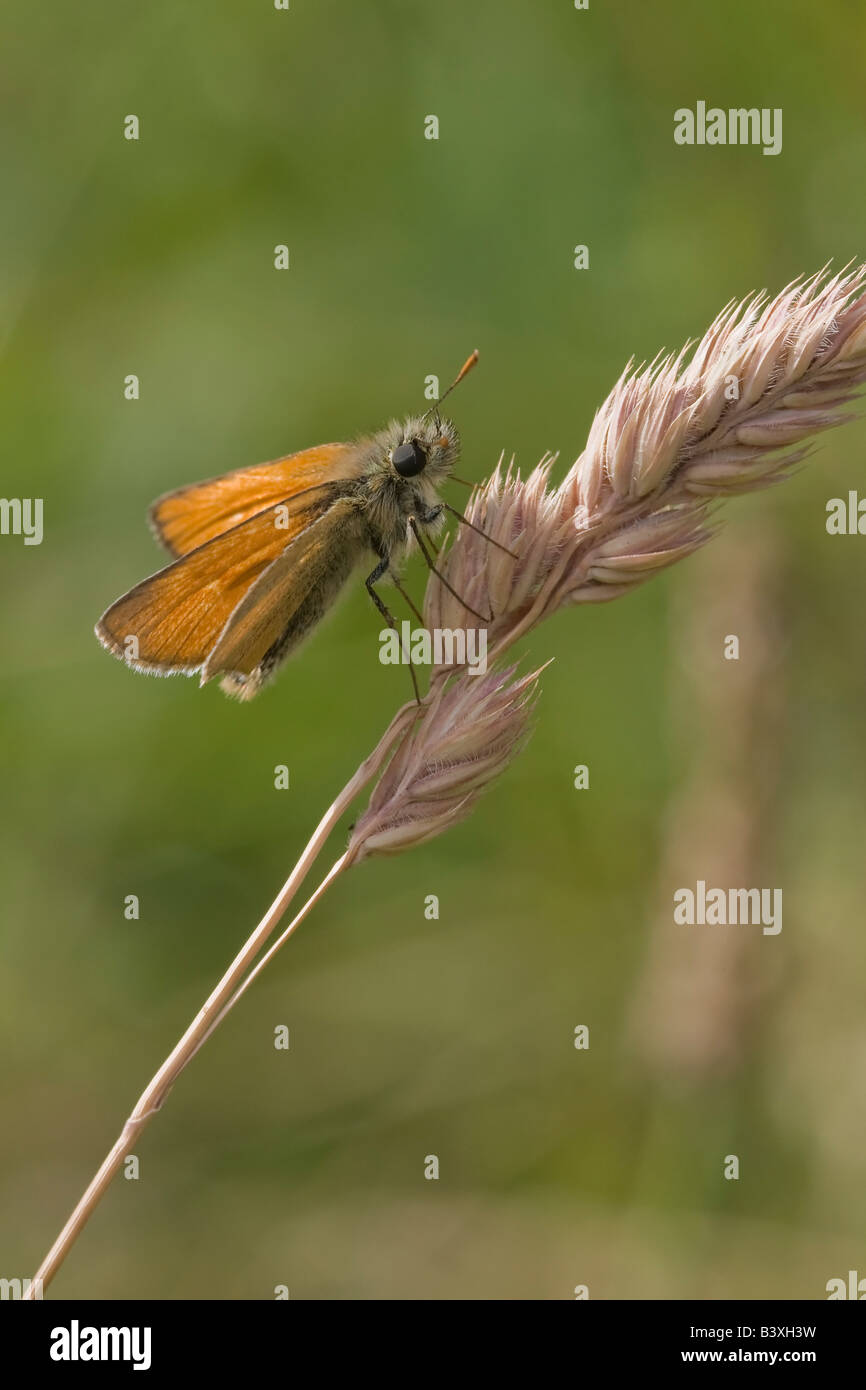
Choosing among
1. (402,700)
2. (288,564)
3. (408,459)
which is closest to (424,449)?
(408,459)

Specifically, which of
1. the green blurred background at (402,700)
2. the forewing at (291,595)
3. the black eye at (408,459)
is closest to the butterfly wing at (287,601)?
the forewing at (291,595)

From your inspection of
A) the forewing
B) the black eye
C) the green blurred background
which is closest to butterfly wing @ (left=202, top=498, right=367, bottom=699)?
the forewing

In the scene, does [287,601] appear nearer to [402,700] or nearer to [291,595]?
[291,595]

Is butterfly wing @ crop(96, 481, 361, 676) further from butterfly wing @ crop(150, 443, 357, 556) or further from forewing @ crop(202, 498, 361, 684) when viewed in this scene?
butterfly wing @ crop(150, 443, 357, 556)

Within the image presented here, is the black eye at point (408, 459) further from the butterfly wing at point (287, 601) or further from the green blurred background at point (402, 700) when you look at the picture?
the green blurred background at point (402, 700)
